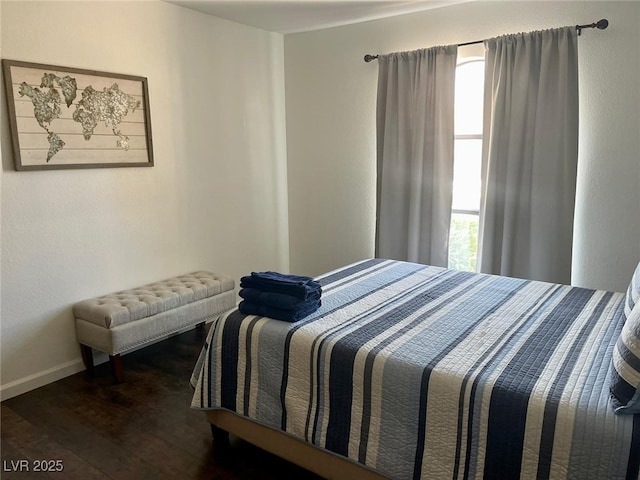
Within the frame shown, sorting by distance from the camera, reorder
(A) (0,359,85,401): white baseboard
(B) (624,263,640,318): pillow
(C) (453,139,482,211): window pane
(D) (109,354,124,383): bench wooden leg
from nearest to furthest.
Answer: (B) (624,263,640,318): pillow < (A) (0,359,85,401): white baseboard < (D) (109,354,124,383): bench wooden leg < (C) (453,139,482,211): window pane

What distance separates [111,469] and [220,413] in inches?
21.3

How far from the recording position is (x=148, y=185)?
3527mm

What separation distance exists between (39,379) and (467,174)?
3.37 meters

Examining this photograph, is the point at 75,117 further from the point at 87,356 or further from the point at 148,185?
the point at 87,356

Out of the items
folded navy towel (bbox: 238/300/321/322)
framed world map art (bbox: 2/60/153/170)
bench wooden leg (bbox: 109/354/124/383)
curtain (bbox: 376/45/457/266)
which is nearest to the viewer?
folded navy towel (bbox: 238/300/321/322)

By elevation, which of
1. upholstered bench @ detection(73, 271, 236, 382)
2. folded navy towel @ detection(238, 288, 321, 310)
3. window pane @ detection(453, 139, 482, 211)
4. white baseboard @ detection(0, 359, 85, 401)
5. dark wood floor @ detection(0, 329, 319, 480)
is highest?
window pane @ detection(453, 139, 482, 211)

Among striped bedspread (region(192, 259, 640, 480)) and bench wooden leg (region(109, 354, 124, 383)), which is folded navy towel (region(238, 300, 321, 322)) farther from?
bench wooden leg (region(109, 354, 124, 383))

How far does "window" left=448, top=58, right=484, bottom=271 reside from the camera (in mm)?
3734

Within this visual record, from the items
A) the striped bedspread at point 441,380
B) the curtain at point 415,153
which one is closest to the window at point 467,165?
the curtain at point 415,153

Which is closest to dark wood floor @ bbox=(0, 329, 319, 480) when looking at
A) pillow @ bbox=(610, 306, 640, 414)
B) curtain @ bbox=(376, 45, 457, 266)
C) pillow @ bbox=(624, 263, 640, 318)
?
pillow @ bbox=(610, 306, 640, 414)

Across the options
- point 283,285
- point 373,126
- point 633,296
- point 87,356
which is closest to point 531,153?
point 373,126

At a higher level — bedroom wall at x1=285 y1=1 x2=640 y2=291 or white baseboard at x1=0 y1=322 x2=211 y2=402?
bedroom wall at x1=285 y1=1 x2=640 y2=291

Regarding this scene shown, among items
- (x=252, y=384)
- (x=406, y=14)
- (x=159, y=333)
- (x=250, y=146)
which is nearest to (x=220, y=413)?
(x=252, y=384)

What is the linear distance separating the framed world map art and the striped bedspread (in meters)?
1.63
